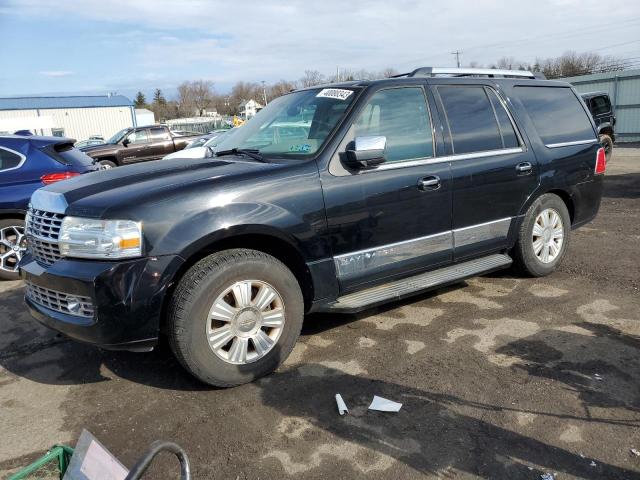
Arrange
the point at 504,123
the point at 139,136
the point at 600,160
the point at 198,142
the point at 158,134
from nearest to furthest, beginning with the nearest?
1. the point at 504,123
2. the point at 600,160
3. the point at 198,142
4. the point at 139,136
5. the point at 158,134

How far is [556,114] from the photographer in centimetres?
515

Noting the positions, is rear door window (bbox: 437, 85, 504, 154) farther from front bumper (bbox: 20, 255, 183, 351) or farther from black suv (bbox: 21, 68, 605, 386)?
front bumper (bbox: 20, 255, 183, 351)

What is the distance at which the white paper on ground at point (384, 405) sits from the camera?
301 cm

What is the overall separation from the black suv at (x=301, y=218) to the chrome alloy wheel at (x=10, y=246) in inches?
107

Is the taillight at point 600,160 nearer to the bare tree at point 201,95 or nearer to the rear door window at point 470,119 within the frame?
the rear door window at point 470,119

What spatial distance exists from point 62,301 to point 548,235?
4.28 metres

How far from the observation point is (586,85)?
995 inches

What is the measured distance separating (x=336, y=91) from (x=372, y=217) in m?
1.07

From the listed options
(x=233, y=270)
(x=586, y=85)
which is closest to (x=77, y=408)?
(x=233, y=270)

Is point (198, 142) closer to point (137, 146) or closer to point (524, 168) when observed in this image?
point (524, 168)

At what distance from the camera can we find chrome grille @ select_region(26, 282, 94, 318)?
2.99 meters

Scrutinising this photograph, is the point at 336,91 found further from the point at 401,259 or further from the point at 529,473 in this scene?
the point at 529,473

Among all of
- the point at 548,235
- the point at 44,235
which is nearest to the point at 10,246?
the point at 44,235

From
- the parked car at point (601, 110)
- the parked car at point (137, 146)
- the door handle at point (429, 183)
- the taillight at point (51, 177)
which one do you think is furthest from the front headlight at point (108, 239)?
the parked car at point (601, 110)
